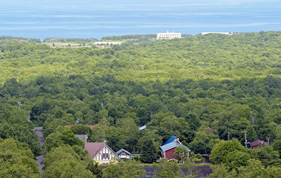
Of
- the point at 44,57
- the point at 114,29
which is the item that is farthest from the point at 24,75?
the point at 114,29

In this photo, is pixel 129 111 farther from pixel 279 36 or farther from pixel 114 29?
pixel 114 29

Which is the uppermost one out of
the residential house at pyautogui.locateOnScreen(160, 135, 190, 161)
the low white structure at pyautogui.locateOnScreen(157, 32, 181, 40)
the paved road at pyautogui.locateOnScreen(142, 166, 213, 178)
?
the low white structure at pyautogui.locateOnScreen(157, 32, 181, 40)

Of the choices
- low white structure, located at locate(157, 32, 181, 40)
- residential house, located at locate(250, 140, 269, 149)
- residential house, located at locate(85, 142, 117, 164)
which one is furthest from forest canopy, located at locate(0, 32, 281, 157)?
low white structure, located at locate(157, 32, 181, 40)

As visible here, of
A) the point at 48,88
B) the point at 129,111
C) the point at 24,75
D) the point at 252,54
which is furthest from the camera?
the point at 252,54

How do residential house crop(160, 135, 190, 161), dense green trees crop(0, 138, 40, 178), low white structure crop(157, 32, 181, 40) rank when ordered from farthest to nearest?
1. low white structure crop(157, 32, 181, 40)
2. residential house crop(160, 135, 190, 161)
3. dense green trees crop(0, 138, 40, 178)

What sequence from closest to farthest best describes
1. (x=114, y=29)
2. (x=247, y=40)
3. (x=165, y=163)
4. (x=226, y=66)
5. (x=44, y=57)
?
(x=165, y=163), (x=226, y=66), (x=44, y=57), (x=247, y=40), (x=114, y=29)

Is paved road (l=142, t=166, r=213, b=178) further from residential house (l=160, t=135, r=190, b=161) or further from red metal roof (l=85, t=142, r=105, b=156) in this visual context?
red metal roof (l=85, t=142, r=105, b=156)

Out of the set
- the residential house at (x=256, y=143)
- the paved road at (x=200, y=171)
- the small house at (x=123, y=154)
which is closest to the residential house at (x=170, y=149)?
the small house at (x=123, y=154)

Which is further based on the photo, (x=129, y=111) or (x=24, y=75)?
(x=24, y=75)

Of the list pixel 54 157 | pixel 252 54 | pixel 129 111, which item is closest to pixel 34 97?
pixel 129 111
